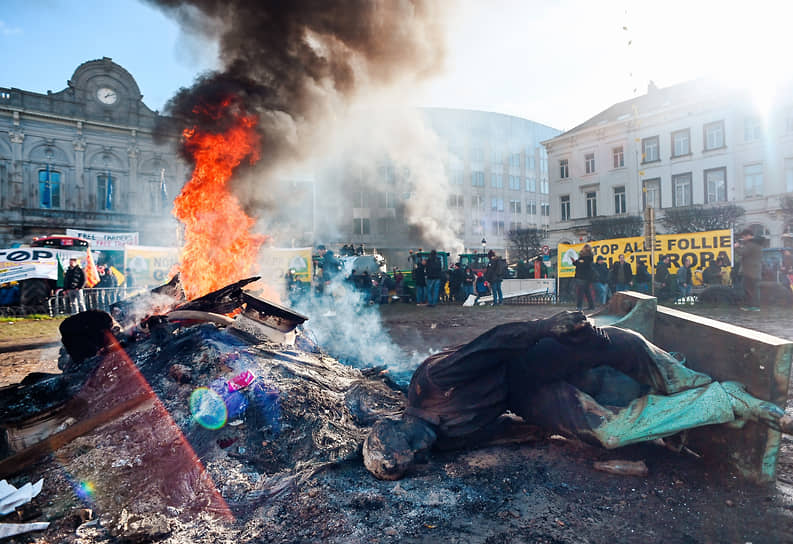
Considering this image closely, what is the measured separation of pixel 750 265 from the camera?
11.8m

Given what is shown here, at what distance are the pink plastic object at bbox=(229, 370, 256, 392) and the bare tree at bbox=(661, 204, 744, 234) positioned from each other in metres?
32.5

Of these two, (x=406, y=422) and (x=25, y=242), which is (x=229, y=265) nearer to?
(x=406, y=422)

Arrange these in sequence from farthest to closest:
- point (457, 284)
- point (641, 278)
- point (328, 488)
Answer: point (457, 284)
point (641, 278)
point (328, 488)

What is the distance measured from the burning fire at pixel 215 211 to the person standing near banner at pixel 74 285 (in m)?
9.35

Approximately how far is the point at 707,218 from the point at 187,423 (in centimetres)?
3464

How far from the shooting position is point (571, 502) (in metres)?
2.73

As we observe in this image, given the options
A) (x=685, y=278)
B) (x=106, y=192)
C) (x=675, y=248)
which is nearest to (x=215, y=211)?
(x=685, y=278)

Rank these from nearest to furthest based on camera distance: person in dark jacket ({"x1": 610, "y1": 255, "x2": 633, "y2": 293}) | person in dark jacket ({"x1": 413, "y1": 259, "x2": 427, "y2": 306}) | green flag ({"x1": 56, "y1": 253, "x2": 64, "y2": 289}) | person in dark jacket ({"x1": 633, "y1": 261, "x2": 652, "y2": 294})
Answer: person in dark jacket ({"x1": 610, "y1": 255, "x2": 633, "y2": 293}) < person in dark jacket ({"x1": 633, "y1": 261, "x2": 652, "y2": 294}) < green flag ({"x1": 56, "y1": 253, "x2": 64, "y2": 289}) < person in dark jacket ({"x1": 413, "y1": 259, "x2": 427, "y2": 306})

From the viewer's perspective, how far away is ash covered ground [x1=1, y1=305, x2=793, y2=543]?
2502 mm

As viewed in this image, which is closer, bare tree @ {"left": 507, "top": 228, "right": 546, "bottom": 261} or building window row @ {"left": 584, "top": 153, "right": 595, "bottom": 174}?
building window row @ {"left": 584, "top": 153, "right": 595, "bottom": 174}

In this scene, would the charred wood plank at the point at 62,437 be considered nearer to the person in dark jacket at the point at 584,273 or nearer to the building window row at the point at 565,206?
the person in dark jacket at the point at 584,273

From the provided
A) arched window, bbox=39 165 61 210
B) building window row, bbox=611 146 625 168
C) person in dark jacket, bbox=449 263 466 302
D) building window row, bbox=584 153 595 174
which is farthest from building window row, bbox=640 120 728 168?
arched window, bbox=39 165 61 210

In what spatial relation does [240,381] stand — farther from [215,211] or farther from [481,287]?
[481,287]

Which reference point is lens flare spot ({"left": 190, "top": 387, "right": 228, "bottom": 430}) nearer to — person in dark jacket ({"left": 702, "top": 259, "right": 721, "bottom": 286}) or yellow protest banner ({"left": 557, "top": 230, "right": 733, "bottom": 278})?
yellow protest banner ({"left": 557, "top": 230, "right": 733, "bottom": 278})
